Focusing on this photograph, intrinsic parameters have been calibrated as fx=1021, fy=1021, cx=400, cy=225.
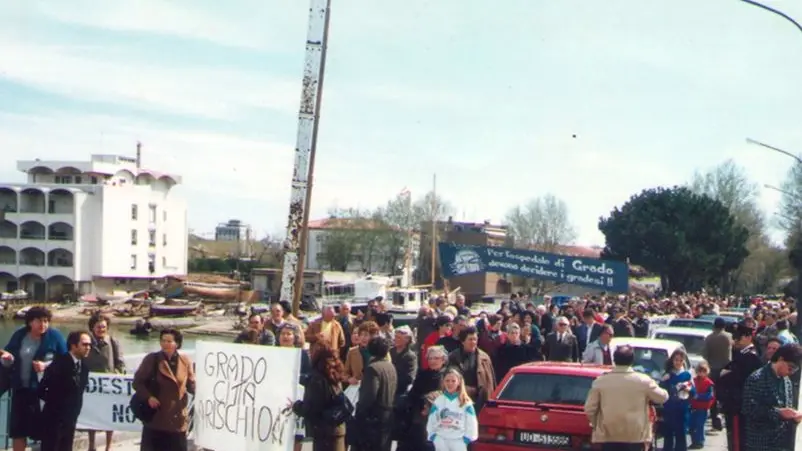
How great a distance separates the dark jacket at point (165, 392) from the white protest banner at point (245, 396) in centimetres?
46

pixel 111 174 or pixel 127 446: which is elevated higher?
pixel 111 174

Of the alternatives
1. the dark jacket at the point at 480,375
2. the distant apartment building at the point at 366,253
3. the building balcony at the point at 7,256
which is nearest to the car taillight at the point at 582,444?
the dark jacket at the point at 480,375

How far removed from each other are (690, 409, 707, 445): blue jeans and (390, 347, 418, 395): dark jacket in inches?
209

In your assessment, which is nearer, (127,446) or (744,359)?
(744,359)

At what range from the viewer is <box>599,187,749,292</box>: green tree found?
73.7 meters

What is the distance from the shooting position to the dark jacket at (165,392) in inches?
394

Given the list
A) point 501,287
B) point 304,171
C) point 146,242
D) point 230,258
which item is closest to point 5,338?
point 146,242

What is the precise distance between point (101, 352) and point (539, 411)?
17.2ft

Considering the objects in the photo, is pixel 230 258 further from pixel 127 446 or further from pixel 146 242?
pixel 127 446

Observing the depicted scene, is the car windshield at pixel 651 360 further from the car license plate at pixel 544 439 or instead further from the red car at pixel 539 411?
the car license plate at pixel 544 439

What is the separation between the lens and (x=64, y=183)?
9956 centimetres

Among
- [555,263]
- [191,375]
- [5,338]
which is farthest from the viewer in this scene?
[5,338]

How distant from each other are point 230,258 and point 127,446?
11969cm

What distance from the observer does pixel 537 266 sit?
104 feet
